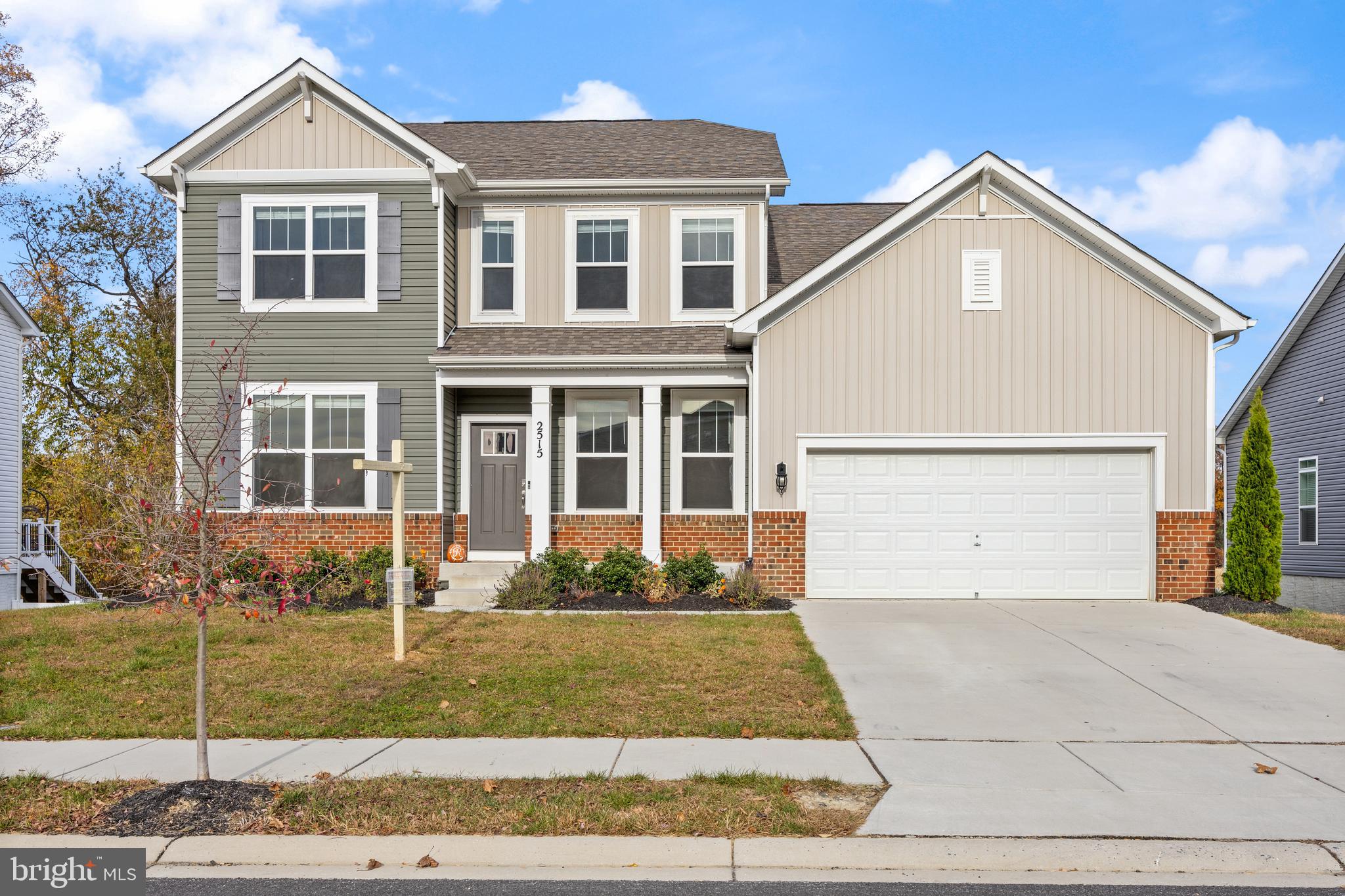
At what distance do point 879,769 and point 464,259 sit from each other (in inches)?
475

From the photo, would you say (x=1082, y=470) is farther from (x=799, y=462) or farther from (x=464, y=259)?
(x=464, y=259)

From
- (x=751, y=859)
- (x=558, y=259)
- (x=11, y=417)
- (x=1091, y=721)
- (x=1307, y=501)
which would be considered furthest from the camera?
(x=1307, y=501)

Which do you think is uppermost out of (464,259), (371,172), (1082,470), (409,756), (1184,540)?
(371,172)

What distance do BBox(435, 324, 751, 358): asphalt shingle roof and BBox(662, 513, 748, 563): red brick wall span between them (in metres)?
2.64

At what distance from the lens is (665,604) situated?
13.4 metres

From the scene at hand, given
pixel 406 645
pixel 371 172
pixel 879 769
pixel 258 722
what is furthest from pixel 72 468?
pixel 879 769

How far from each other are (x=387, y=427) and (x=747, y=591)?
19.9 ft

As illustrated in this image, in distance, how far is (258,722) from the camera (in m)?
7.65

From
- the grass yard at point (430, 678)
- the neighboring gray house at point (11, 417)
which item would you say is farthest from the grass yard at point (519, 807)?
the neighboring gray house at point (11, 417)

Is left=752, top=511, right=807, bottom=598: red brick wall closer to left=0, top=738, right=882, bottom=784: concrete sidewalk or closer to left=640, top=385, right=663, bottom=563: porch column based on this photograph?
left=640, top=385, right=663, bottom=563: porch column

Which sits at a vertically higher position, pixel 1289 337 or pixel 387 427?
pixel 1289 337

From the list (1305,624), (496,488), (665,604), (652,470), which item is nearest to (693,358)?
(652,470)

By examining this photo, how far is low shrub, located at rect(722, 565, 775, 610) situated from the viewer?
13.3m

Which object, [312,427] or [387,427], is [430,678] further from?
[312,427]
